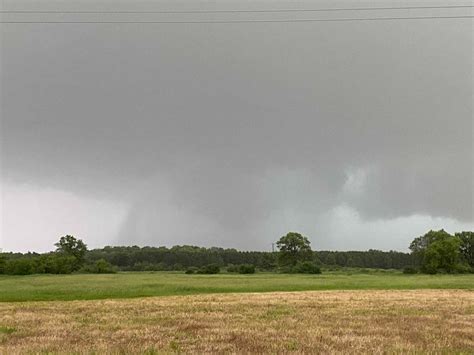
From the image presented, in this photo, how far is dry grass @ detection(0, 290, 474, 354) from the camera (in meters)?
17.9

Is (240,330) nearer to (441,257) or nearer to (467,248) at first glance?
(441,257)

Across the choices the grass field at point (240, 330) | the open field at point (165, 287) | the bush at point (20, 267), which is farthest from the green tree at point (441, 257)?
the grass field at point (240, 330)

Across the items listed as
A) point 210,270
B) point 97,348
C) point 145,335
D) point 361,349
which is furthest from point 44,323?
point 210,270

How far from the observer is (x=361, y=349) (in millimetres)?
17219

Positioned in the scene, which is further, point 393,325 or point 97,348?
point 393,325

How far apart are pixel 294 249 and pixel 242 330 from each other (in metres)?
146

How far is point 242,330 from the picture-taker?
873 inches

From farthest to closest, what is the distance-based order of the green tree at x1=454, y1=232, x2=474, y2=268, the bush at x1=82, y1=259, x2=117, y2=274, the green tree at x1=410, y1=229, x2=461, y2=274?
1. the green tree at x1=454, y1=232, x2=474, y2=268
2. the bush at x1=82, y1=259, x2=117, y2=274
3. the green tree at x1=410, y1=229, x2=461, y2=274

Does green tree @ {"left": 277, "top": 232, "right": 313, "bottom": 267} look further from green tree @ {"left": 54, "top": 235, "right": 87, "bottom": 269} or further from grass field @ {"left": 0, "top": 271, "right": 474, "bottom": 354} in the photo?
grass field @ {"left": 0, "top": 271, "right": 474, "bottom": 354}

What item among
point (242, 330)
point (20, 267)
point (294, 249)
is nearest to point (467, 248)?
point (294, 249)

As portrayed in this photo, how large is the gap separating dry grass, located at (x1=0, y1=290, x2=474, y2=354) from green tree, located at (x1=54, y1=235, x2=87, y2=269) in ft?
488

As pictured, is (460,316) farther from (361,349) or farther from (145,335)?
(145,335)

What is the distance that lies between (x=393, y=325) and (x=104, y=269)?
5696 inches

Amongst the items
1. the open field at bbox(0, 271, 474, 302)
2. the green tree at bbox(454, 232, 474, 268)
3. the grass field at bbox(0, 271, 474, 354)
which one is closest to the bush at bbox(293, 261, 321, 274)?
the open field at bbox(0, 271, 474, 302)
